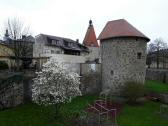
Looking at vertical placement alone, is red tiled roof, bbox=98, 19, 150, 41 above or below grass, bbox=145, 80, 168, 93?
above

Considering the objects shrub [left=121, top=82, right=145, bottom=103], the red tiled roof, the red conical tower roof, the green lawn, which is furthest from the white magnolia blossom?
the red conical tower roof

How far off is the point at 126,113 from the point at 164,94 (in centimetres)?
881

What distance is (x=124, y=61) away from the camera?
29031 millimetres

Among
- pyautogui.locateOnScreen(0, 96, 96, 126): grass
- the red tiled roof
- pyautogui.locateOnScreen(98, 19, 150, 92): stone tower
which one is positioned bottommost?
pyautogui.locateOnScreen(0, 96, 96, 126): grass

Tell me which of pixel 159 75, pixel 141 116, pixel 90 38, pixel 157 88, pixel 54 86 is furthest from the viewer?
pixel 90 38

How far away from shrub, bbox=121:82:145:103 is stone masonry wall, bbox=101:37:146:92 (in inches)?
84.5

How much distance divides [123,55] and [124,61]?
2.48ft

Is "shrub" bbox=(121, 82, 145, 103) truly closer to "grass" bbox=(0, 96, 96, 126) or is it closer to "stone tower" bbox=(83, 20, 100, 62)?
"grass" bbox=(0, 96, 96, 126)

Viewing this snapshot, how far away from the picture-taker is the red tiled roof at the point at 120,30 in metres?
29.1

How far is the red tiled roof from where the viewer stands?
1146 inches

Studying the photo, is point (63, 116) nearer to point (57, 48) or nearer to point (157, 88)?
point (157, 88)

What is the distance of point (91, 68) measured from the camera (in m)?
31.4

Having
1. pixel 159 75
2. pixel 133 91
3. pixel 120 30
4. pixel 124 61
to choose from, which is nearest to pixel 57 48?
pixel 120 30

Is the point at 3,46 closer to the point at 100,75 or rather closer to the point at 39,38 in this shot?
the point at 39,38
